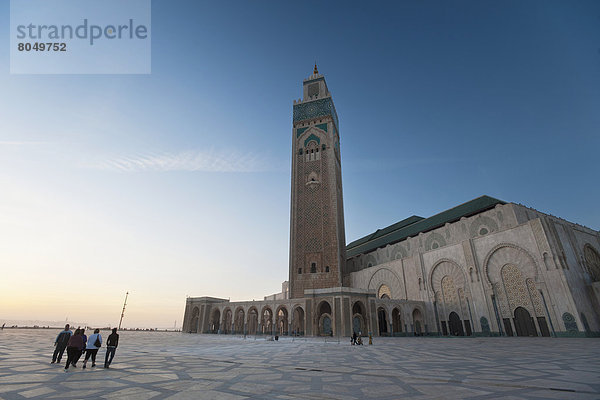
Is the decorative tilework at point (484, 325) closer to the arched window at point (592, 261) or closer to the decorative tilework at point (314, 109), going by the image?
the arched window at point (592, 261)

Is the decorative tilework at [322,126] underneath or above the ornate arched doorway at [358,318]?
above

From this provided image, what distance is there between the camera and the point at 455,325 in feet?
81.5

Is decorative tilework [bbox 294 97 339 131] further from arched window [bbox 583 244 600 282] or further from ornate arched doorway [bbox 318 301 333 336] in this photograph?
arched window [bbox 583 244 600 282]

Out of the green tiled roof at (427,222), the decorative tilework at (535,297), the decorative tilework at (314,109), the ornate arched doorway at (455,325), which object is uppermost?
the decorative tilework at (314,109)

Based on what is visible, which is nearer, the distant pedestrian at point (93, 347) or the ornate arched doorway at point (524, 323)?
the distant pedestrian at point (93, 347)

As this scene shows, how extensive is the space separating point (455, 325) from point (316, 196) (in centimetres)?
2035

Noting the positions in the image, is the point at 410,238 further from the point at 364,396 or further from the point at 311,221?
the point at 364,396

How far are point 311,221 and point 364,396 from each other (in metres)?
33.2

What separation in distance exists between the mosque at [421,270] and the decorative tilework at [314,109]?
0.54 feet

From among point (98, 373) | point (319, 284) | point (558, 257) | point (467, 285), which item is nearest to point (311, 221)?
point (319, 284)

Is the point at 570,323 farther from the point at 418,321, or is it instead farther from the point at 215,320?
the point at 215,320

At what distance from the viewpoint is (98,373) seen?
557 centimetres

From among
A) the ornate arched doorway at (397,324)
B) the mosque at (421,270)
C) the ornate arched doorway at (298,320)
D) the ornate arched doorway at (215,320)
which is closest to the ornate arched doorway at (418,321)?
the mosque at (421,270)

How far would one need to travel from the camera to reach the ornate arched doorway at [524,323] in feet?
65.0
